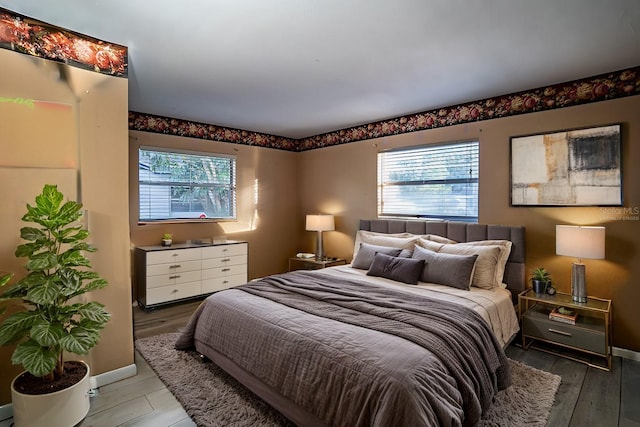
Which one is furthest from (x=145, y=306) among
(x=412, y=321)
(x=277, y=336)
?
(x=412, y=321)

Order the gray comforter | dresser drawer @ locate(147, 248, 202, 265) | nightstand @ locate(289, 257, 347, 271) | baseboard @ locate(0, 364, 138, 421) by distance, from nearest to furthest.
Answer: the gray comforter < baseboard @ locate(0, 364, 138, 421) < dresser drawer @ locate(147, 248, 202, 265) < nightstand @ locate(289, 257, 347, 271)

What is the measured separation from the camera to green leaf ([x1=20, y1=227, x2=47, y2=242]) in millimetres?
1910

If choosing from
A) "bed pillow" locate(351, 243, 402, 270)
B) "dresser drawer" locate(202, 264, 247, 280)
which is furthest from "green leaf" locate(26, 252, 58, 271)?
"bed pillow" locate(351, 243, 402, 270)

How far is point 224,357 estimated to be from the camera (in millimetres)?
2484

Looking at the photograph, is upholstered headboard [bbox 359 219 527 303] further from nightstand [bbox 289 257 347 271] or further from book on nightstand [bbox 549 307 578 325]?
nightstand [bbox 289 257 347 271]

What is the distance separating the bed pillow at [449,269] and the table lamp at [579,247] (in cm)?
71

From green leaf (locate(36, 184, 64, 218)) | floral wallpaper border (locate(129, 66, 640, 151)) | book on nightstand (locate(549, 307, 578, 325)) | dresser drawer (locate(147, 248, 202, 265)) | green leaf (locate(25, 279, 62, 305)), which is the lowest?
book on nightstand (locate(549, 307, 578, 325))

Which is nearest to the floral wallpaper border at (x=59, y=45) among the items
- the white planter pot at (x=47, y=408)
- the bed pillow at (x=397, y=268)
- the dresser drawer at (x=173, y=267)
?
the white planter pot at (x=47, y=408)

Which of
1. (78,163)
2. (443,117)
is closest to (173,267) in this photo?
(78,163)

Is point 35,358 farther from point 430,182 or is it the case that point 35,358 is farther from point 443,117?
point 443,117

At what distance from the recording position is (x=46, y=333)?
1.79 meters

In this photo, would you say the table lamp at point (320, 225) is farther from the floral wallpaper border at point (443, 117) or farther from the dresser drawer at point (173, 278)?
the dresser drawer at point (173, 278)

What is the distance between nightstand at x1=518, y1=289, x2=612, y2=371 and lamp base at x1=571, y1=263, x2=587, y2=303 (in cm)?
6

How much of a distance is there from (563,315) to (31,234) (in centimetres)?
404
